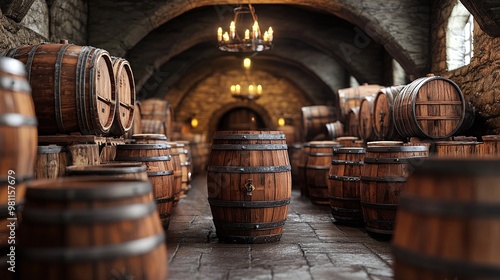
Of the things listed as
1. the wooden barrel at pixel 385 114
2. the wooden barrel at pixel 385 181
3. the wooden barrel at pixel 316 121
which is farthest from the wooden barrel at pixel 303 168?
the wooden barrel at pixel 385 181

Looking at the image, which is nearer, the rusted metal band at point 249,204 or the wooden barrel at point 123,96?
the rusted metal band at point 249,204

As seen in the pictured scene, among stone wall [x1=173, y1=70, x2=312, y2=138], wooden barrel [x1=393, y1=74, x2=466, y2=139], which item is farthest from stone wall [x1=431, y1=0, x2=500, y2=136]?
stone wall [x1=173, y1=70, x2=312, y2=138]

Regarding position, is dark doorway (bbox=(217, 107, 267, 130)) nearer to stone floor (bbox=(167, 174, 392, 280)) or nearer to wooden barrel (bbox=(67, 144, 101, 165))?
stone floor (bbox=(167, 174, 392, 280))

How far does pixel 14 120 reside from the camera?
2.21 meters

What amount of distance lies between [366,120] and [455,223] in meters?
5.47

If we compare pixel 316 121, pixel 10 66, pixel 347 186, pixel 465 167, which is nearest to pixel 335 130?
pixel 316 121

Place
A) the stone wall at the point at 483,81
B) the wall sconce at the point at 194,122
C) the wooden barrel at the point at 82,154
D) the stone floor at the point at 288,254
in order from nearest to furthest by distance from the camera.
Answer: the stone floor at the point at 288,254
the wooden barrel at the point at 82,154
the stone wall at the point at 483,81
the wall sconce at the point at 194,122

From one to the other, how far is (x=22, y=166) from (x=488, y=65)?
5714mm

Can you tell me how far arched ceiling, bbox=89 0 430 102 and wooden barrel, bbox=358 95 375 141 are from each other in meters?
1.80

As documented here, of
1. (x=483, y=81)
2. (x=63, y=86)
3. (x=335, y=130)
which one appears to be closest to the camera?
(x=63, y=86)

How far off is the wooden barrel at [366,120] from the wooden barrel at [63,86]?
4.28m

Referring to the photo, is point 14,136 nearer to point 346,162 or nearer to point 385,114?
point 346,162

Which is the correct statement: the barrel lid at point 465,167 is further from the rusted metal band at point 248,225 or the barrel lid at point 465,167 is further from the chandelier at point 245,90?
the chandelier at point 245,90

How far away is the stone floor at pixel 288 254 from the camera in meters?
3.13
